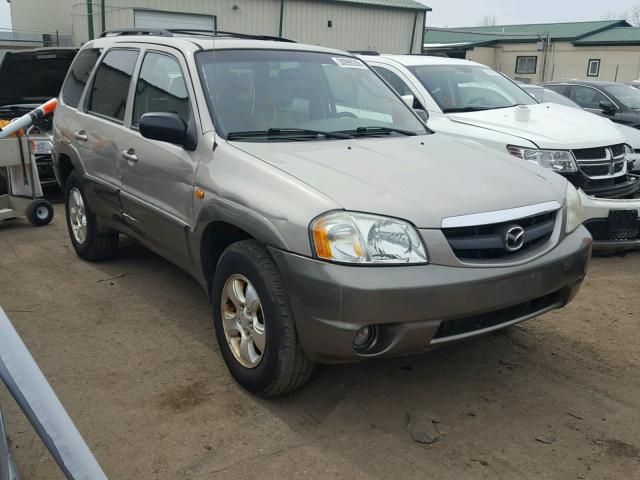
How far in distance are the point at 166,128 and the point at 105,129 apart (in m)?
1.34

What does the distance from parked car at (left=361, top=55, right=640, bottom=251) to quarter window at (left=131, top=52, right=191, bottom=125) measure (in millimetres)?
2375

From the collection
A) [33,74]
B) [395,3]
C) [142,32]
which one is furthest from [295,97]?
[395,3]

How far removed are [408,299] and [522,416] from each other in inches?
39.9

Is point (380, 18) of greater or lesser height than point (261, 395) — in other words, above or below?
above

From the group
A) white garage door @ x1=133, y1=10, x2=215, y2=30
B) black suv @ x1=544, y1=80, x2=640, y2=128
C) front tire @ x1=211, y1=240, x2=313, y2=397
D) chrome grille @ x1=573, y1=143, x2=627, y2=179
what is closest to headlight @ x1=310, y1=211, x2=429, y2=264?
front tire @ x1=211, y1=240, x2=313, y2=397

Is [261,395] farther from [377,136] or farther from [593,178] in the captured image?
[593,178]

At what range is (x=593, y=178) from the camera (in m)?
5.77

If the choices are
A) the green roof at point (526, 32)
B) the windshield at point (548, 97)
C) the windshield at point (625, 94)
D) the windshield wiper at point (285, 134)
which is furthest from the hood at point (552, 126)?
the green roof at point (526, 32)

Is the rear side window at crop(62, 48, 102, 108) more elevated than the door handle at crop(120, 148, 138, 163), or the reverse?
the rear side window at crop(62, 48, 102, 108)

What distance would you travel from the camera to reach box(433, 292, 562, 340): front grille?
293 cm

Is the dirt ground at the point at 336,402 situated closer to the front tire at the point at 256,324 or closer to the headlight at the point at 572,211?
the front tire at the point at 256,324

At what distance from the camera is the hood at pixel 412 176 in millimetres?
2904

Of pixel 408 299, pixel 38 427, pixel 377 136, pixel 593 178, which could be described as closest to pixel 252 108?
pixel 377 136

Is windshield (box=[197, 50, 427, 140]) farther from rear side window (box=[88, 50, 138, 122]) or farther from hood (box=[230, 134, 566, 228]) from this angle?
rear side window (box=[88, 50, 138, 122])
